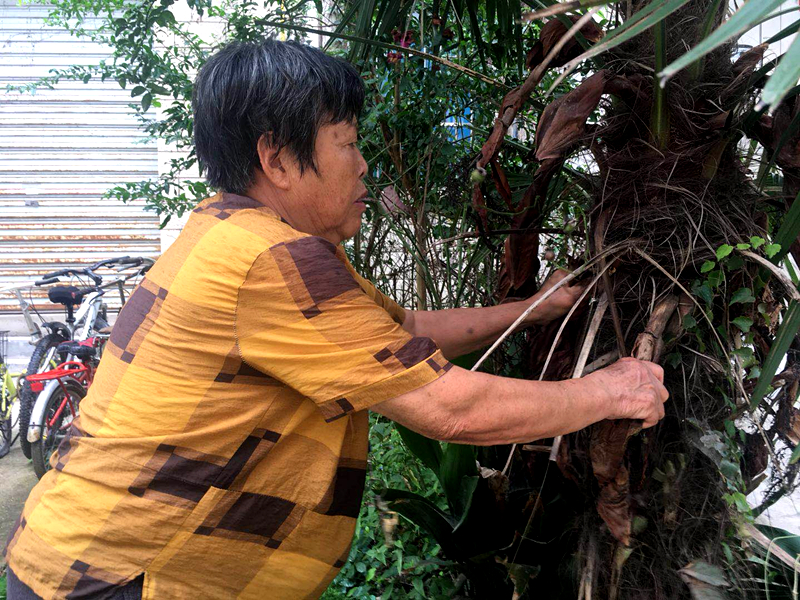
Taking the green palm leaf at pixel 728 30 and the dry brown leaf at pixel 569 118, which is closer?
the green palm leaf at pixel 728 30

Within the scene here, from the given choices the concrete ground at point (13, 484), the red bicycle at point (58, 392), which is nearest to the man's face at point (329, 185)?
the concrete ground at point (13, 484)

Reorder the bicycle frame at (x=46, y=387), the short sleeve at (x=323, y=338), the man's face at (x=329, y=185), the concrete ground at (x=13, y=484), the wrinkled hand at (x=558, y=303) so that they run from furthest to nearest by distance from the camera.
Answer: the bicycle frame at (x=46, y=387) → the concrete ground at (x=13, y=484) → the wrinkled hand at (x=558, y=303) → the man's face at (x=329, y=185) → the short sleeve at (x=323, y=338)

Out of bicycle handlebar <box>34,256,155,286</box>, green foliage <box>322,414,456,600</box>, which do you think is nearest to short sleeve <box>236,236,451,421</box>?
green foliage <box>322,414,456,600</box>

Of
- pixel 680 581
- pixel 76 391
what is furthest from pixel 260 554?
pixel 76 391

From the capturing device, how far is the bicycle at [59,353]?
4367 mm

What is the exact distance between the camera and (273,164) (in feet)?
4.72

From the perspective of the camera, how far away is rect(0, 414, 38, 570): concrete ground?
13.3 ft

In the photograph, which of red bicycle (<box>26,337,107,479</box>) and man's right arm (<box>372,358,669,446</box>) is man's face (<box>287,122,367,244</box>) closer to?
man's right arm (<box>372,358,669,446</box>)

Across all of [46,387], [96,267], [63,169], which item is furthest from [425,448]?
[63,169]

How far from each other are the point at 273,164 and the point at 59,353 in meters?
3.80

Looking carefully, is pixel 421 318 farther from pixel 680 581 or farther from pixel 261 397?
pixel 680 581

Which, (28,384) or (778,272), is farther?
(28,384)

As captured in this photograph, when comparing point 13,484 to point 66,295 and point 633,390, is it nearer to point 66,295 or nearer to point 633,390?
point 66,295

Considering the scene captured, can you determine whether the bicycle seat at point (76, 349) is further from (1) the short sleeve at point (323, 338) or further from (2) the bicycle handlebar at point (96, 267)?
(1) the short sleeve at point (323, 338)
